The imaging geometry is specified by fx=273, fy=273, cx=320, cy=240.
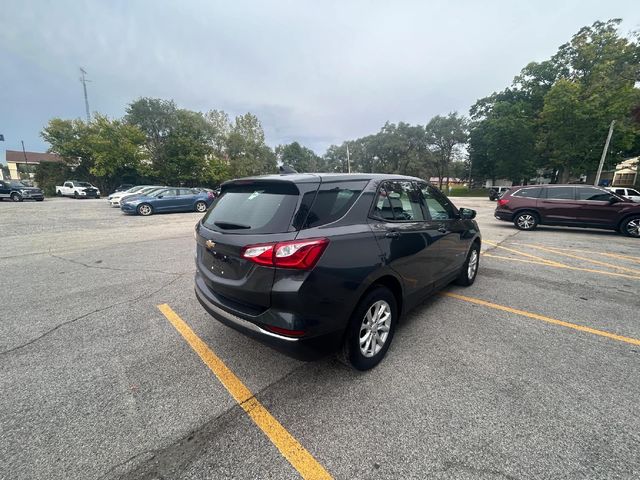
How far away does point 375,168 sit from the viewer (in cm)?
5484

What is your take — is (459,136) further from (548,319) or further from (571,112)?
(548,319)

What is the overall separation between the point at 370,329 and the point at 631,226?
38.7 ft

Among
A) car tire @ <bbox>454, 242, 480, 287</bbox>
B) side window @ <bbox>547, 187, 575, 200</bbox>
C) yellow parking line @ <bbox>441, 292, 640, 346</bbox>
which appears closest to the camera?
yellow parking line @ <bbox>441, 292, 640, 346</bbox>

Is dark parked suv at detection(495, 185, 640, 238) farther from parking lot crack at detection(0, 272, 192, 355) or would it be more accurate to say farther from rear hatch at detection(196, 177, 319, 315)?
parking lot crack at detection(0, 272, 192, 355)

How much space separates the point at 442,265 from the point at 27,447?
12.6 feet

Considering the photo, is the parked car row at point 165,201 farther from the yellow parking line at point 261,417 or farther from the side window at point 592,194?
the side window at point 592,194

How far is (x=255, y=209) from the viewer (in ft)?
7.49

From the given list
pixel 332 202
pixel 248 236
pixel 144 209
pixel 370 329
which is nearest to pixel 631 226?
pixel 370 329

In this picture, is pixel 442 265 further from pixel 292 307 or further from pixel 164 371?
pixel 164 371

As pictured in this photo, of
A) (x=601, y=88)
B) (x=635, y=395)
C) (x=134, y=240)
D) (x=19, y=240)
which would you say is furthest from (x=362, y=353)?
(x=601, y=88)

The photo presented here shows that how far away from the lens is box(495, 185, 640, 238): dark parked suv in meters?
8.94

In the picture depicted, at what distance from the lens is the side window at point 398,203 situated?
258 cm

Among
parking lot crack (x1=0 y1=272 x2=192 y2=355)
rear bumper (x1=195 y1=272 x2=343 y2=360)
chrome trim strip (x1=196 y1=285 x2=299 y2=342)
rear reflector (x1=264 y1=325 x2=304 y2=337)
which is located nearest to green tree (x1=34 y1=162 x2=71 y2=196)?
parking lot crack (x1=0 y1=272 x2=192 y2=355)

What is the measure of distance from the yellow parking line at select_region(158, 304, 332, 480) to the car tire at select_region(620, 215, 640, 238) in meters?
12.6
